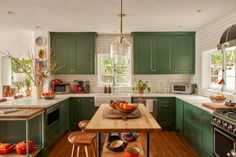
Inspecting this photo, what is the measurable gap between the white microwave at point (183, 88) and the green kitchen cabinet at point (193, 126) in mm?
1087

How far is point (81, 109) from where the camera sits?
528 cm

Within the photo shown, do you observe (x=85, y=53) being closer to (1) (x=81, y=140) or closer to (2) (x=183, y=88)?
(2) (x=183, y=88)


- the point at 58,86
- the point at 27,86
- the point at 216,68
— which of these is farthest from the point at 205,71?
the point at 27,86

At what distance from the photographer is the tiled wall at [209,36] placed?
3.90m

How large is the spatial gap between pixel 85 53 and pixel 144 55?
1617 millimetres

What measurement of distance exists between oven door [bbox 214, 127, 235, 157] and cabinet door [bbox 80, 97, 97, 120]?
10.1 feet

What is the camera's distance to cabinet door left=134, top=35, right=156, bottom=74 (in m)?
5.58

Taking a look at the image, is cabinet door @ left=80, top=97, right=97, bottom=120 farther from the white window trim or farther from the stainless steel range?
the stainless steel range

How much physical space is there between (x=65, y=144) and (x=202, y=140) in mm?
2740

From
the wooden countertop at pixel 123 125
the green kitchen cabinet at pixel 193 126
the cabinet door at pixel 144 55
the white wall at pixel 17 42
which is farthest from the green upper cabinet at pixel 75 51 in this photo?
the wooden countertop at pixel 123 125

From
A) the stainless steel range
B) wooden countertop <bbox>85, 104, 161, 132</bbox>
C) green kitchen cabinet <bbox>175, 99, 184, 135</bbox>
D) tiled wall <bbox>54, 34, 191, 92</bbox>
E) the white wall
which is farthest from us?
tiled wall <bbox>54, 34, 191, 92</bbox>

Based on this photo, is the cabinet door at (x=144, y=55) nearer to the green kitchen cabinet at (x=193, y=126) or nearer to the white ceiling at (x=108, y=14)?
the white ceiling at (x=108, y=14)

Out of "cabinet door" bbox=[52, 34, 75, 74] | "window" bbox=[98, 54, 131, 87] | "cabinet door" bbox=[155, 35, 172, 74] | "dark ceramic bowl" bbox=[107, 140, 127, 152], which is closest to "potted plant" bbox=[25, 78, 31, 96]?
"cabinet door" bbox=[52, 34, 75, 74]

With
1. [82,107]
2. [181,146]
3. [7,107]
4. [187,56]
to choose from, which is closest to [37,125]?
[7,107]
